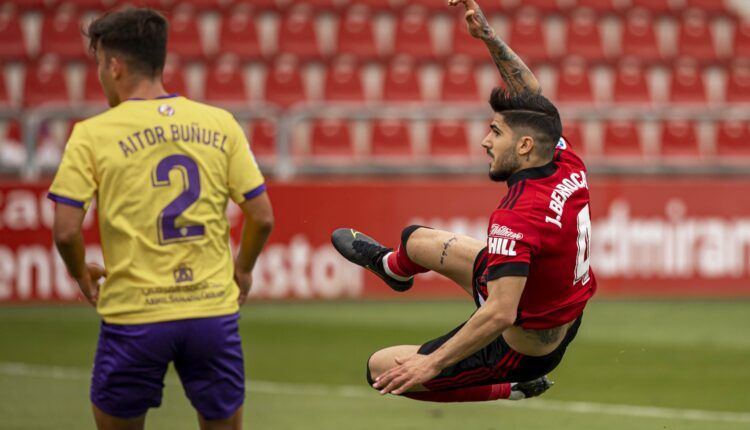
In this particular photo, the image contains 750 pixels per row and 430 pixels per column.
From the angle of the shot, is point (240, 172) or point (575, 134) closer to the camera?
point (240, 172)

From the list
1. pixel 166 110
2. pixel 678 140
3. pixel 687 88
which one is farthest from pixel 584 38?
pixel 166 110

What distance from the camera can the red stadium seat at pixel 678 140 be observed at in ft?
57.6

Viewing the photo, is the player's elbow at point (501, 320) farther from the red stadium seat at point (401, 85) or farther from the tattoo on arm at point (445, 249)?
the red stadium seat at point (401, 85)

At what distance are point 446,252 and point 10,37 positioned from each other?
1293cm

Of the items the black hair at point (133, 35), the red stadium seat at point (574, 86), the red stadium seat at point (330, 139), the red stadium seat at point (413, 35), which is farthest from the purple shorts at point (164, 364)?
the red stadium seat at point (413, 35)

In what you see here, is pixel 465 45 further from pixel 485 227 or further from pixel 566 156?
pixel 566 156

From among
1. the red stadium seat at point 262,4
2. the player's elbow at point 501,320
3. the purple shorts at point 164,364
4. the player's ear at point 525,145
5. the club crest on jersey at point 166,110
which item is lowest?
the purple shorts at point 164,364

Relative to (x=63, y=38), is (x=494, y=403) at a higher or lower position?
lower

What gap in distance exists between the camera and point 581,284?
6367 mm

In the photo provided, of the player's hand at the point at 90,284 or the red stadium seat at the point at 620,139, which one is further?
the red stadium seat at the point at 620,139

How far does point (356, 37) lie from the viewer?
62.7 feet

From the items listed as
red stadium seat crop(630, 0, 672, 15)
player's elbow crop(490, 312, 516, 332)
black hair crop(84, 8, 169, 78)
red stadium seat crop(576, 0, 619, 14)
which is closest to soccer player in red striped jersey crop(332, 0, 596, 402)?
player's elbow crop(490, 312, 516, 332)

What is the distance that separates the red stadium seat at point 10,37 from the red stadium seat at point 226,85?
2.72m

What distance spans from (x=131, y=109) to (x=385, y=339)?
7.44 metres
